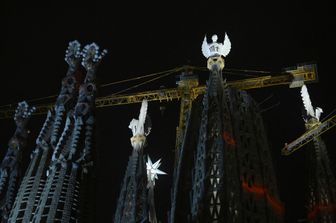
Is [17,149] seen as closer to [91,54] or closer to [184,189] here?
[91,54]

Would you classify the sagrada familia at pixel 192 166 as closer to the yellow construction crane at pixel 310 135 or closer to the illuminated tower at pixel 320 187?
the illuminated tower at pixel 320 187

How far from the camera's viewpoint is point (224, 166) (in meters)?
24.1

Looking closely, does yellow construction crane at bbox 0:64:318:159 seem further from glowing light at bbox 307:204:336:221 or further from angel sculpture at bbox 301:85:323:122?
glowing light at bbox 307:204:336:221

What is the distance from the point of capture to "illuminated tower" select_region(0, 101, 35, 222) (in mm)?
32312

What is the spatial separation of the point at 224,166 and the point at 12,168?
15722mm

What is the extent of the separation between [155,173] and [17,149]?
1215 cm

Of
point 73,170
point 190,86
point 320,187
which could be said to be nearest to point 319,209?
point 320,187

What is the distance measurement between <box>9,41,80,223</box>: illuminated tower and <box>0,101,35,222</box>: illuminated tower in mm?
3912

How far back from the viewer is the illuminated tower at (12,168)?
32312mm

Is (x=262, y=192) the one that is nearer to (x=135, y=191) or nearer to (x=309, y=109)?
(x=135, y=191)

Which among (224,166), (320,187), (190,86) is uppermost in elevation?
(190,86)

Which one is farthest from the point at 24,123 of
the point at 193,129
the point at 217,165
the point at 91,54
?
the point at 217,165

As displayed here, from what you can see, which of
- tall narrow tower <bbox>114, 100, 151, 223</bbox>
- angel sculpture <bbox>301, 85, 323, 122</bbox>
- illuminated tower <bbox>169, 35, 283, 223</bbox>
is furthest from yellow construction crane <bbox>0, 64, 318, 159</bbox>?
illuminated tower <bbox>169, 35, 283, 223</bbox>

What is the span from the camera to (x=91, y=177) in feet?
91.4
